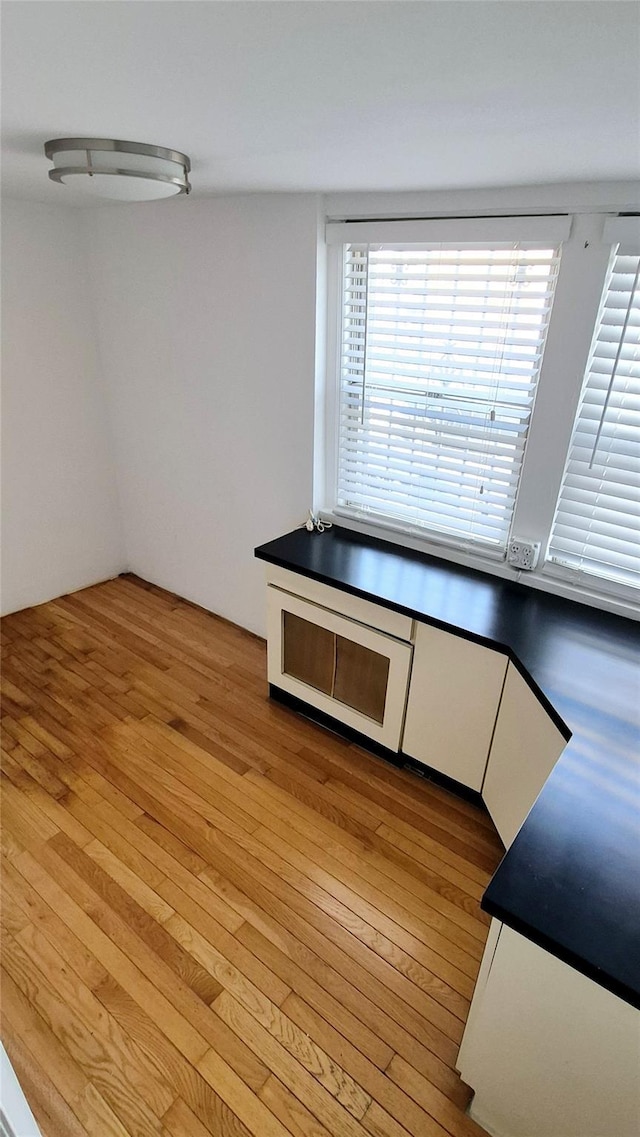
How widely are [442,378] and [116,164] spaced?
1.24 metres

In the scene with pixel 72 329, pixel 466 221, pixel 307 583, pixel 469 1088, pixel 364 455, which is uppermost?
pixel 466 221

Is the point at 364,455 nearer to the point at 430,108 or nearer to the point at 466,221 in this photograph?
the point at 466,221

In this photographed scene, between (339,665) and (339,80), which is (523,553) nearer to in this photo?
(339,665)

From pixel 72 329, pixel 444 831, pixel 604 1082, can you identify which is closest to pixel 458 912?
pixel 444 831

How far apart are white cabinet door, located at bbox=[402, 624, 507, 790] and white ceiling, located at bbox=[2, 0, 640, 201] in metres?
1.37

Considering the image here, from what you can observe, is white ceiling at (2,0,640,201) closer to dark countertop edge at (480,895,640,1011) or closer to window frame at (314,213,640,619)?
window frame at (314,213,640,619)

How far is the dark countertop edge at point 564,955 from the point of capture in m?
0.94

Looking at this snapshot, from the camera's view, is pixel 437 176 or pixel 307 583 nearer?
pixel 437 176

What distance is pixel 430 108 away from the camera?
0.98 m

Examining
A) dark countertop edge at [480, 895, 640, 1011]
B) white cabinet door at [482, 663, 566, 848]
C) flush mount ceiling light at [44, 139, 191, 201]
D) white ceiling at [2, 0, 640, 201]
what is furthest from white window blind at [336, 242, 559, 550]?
dark countertop edge at [480, 895, 640, 1011]

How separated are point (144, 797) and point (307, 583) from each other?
1051 mm

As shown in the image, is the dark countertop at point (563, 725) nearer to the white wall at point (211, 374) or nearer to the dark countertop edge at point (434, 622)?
the dark countertop edge at point (434, 622)

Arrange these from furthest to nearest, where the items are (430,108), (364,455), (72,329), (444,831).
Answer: (72,329) < (364,455) < (444,831) < (430,108)

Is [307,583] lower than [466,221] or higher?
lower
